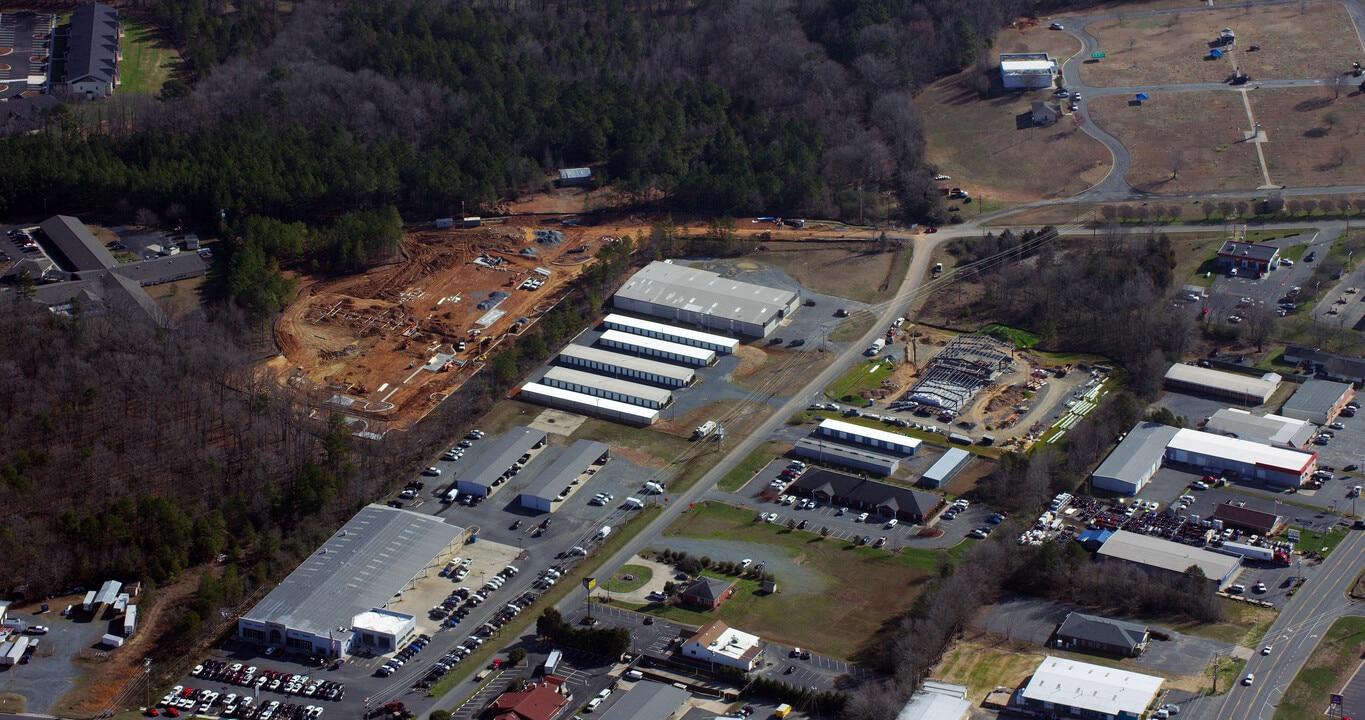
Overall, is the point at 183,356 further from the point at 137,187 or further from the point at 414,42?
the point at 414,42

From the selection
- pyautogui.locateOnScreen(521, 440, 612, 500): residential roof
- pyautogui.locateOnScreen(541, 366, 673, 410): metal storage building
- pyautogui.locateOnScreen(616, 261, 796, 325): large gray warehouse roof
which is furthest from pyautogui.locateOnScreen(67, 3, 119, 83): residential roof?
pyautogui.locateOnScreen(521, 440, 612, 500): residential roof

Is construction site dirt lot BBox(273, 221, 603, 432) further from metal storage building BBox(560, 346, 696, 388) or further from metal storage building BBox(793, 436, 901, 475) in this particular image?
metal storage building BBox(793, 436, 901, 475)

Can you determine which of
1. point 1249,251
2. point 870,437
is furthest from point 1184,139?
point 870,437

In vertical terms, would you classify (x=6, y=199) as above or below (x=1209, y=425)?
below

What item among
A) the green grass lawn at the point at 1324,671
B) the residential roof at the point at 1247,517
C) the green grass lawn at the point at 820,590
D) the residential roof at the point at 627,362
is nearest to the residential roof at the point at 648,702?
the green grass lawn at the point at 820,590

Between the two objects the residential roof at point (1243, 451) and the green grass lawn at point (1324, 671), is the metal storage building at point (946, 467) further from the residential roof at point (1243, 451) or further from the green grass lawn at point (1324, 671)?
the green grass lawn at point (1324, 671)

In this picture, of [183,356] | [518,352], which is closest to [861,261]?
[518,352]
